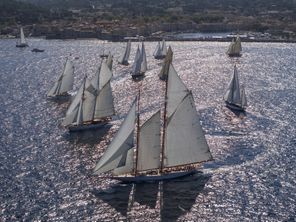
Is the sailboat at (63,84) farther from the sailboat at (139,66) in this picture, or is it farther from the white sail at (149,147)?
the white sail at (149,147)

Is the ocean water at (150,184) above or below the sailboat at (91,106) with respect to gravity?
below

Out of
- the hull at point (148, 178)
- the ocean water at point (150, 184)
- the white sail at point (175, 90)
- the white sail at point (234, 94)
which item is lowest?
the ocean water at point (150, 184)

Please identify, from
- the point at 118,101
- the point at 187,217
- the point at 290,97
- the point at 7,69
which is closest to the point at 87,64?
the point at 7,69

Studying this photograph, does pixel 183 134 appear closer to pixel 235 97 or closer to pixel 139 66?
pixel 235 97

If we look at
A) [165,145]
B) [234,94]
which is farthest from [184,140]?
[234,94]

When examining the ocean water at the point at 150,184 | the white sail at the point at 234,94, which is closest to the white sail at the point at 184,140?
the ocean water at the point at 150,184

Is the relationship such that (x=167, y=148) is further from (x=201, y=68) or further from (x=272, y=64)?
(x=272, y=64)
